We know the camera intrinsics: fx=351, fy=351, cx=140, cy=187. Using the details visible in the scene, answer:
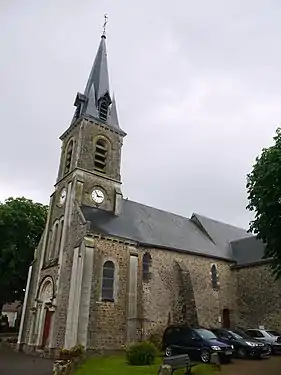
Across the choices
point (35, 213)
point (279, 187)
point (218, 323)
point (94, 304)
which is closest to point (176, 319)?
point (218, 323)

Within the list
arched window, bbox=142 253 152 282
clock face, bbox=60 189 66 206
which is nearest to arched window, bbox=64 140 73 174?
clock face, bbox=60 189 66 206

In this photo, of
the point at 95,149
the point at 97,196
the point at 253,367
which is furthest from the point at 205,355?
the point at 95,149

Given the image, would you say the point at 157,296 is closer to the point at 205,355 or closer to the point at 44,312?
the point at 44,312

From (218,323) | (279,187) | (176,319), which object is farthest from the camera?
(218,323)

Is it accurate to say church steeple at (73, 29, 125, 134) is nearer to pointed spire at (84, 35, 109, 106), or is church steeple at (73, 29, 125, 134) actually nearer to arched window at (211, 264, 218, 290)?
pointed spire at (84, 35, 109, 106)

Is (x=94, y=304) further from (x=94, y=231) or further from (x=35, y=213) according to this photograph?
(x=35, y=213)

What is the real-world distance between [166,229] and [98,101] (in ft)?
37.6

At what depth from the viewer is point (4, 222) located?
2716 centimetres

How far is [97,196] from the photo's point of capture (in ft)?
79.5

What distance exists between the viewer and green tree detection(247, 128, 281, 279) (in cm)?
1302

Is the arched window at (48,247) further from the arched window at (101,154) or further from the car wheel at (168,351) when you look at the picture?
the car wheel at (168,351)

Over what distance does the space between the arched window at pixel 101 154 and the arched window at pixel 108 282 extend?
777 centimetres

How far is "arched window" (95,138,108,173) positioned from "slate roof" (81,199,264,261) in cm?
315

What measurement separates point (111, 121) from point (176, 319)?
15596 millimetres
